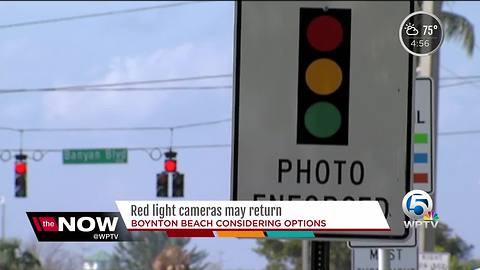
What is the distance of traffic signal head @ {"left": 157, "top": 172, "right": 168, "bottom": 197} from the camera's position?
91.5ft

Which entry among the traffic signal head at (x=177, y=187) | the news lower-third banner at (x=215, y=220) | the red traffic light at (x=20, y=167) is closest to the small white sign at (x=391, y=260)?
the news lower-third banner at (x=215, y=220)

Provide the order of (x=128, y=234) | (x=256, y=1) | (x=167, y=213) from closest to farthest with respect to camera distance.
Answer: (x=256, y=1)
(x=167, y=213)
(x=128, y=234)

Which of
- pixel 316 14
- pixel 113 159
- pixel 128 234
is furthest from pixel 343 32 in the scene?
pixel 113 159

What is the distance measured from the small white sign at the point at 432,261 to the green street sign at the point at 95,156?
13.4 meters

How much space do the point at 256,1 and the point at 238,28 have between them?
13 cm

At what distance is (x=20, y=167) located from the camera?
3055 cm

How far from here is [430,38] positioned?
6621mm

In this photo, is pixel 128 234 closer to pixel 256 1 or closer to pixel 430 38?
pixel 430 38

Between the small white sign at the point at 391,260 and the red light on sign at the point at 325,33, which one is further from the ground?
the red light on sign at the point at 325,33

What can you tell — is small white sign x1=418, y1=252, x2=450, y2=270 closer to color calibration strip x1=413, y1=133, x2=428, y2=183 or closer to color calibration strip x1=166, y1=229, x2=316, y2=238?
color calibration strip x1=413, y1=133, x2=428, y2=183

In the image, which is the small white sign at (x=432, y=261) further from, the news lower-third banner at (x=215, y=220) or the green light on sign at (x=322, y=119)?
the green light on sign at (x=322, y=119)

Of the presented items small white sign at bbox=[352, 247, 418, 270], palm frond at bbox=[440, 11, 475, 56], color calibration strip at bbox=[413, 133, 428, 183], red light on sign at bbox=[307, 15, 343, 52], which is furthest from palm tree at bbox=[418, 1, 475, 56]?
red light on sign at bbox=[307, 15, 343, 52]
